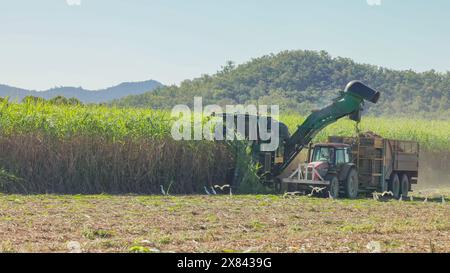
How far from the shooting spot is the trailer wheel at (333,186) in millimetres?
25875

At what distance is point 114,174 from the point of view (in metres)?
26.2

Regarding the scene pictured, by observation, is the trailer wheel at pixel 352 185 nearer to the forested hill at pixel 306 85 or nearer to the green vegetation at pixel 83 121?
the green vegetation at pixel 83 121

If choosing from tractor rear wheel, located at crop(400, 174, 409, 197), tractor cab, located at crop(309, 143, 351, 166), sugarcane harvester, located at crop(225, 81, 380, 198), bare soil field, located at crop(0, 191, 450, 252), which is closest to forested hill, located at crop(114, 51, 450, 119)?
tractor rear wheel, located at crop(400, 174, 409, 197)

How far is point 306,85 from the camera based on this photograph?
117 meters

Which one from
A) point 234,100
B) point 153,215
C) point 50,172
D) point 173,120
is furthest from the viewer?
point 234,100

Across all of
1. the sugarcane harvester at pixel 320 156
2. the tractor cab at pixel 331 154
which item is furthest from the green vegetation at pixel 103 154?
the tractor cab at pixel 331 154

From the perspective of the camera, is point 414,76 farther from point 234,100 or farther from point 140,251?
point 140,251

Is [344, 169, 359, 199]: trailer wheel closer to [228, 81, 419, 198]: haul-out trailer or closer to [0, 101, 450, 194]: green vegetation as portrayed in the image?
[228, 81, 419, 198]: haul-out trailer

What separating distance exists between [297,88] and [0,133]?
304 ft

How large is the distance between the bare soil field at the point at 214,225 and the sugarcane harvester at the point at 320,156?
7.26ft

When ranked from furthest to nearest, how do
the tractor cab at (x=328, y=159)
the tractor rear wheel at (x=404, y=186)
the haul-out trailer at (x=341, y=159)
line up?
the tractor rear wheel at (x=404, y=186), the haul-out trailer at (x=341, y=159), the tractor cab at (x=328, y=159)

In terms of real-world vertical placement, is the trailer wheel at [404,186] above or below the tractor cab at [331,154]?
below

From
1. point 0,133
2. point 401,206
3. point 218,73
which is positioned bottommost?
point 401,206
